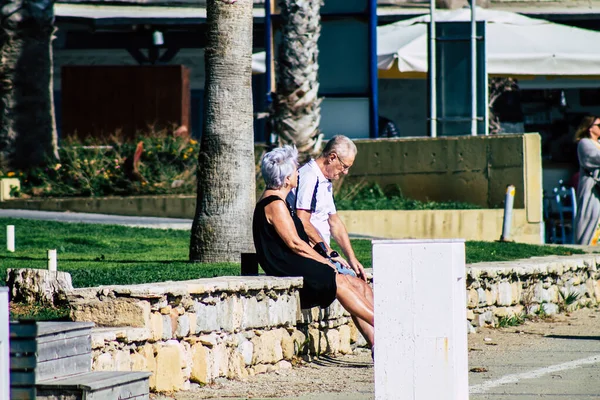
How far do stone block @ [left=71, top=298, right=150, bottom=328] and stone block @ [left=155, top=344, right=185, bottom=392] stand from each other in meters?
0.24

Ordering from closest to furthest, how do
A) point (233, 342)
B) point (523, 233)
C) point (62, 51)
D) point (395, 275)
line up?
point (395, 275) < point (233, 342) < point (523, 233) < point (62, 51)

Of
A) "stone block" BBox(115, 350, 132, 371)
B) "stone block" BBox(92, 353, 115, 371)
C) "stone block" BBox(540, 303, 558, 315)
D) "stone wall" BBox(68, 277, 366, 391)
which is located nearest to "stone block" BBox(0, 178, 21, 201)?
"stone block" BBox(540, 303, 558, 315)

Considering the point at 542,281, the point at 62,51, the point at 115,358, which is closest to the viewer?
Answer: the point at 115,358

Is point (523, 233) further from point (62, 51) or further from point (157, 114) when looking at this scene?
point (62, 51)

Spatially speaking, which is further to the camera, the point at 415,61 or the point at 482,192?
the point at 415,61

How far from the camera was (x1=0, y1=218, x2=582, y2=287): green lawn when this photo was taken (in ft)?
27.4

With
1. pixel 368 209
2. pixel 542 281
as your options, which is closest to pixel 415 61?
pixel 368 209

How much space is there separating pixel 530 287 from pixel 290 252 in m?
3.89

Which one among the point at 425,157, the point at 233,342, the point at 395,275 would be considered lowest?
the point at 233,342

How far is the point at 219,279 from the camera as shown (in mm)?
7281

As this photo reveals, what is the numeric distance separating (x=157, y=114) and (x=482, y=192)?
266 inches

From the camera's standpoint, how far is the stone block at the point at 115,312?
20.9 feet

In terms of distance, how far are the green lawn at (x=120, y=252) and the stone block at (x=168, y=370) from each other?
1218 millimetres

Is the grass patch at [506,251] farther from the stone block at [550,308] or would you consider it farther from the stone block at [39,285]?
→ the stone block at [39,285]
